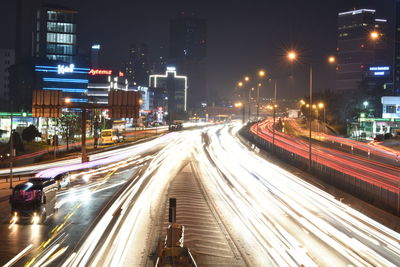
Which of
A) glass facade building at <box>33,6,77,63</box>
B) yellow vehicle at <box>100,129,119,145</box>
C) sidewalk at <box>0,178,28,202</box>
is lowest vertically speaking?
sidewalk at <box>0,178,28,202</box>

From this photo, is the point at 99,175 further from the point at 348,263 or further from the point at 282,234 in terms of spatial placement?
the point at 348,263

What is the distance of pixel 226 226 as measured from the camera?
23391 millimetres

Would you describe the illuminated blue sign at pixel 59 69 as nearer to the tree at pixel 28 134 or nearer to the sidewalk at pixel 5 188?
the tree at pixel 28 134

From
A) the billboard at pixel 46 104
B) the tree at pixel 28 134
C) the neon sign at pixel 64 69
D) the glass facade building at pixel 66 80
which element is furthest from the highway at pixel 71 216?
the glass facade building at pixel 66 80

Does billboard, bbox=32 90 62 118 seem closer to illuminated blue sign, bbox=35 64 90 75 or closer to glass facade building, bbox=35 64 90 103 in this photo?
glass facade building, bbox=35 64 90 103

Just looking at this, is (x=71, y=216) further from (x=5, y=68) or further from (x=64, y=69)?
(x=5, y=68)

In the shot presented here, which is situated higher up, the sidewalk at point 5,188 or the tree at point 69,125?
the tree at point 69,125

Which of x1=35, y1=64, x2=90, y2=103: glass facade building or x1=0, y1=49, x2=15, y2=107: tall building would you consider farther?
x1=0, y1=49, x2=15, y2=107: tall building

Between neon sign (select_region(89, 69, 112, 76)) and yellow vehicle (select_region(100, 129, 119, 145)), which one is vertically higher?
neon sign (select_region(89, 69, 112, 76))

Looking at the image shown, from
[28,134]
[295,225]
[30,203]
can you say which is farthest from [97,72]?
[295,225]

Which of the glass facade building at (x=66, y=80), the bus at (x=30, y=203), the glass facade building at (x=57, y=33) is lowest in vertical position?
the bus at (x=30, y=203)

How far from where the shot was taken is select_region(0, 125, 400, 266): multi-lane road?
17875 mm

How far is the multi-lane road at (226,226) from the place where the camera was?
58.6 feet

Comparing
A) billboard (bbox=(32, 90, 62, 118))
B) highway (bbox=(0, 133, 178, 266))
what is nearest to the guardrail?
highway (bbox=(0, 133, 178, 266))
